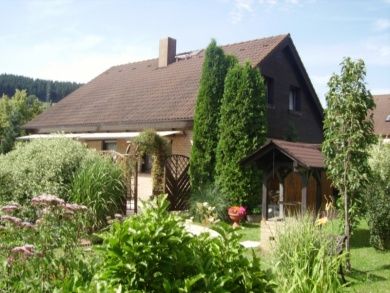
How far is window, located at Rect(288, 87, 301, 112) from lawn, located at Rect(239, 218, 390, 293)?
1103 centimetres

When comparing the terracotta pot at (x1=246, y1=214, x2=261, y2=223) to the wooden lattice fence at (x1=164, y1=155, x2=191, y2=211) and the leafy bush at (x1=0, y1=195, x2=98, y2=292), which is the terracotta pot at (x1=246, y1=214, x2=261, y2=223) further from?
the leafy bush at (x1=0, y1=195, x2=98, y2=292)

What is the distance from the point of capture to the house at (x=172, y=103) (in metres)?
20.5

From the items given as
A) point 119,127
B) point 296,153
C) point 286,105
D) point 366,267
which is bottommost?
point 366,267

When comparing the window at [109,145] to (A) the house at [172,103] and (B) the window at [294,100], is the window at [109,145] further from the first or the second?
(B) the window at [294,100]

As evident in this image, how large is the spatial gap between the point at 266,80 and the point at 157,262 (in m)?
18.7

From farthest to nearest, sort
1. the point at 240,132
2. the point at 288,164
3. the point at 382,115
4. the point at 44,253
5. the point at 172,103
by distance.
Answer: the point at 382,115
the point at 172,103
the point at 240,132
the point at 288,164
the point at 44,253

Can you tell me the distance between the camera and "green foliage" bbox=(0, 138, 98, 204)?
446 inches

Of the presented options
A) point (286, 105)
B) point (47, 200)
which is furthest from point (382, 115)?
point (47, 200)

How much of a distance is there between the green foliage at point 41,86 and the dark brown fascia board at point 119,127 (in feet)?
171

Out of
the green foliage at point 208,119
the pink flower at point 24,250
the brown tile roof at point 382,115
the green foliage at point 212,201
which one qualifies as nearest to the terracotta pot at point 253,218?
the green foliage at point 212,201

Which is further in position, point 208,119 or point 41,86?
point 41,86

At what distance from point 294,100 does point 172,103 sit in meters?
6.55

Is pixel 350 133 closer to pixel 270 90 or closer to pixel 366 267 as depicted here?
pixel 366 267

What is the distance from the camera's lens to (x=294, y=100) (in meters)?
23.5
